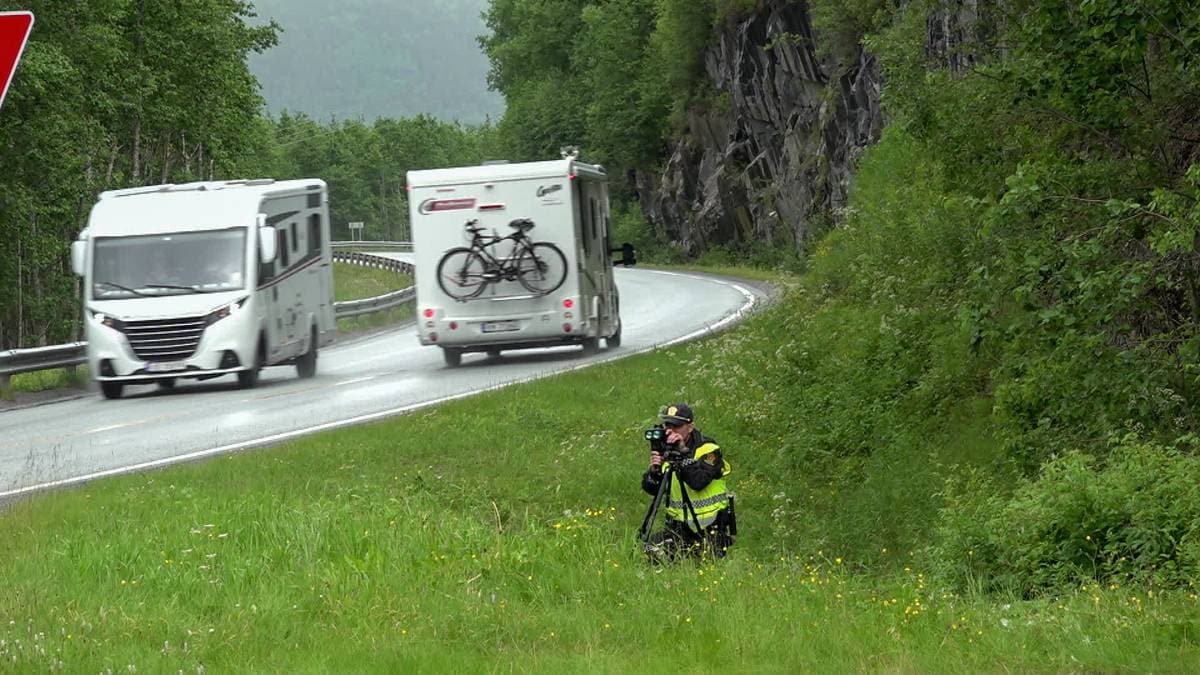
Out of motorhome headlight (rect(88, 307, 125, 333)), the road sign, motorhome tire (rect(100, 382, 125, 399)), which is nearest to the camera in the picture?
the road sign

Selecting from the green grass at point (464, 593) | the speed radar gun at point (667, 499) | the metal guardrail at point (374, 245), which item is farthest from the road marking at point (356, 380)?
the metal guardrail at point (374, 245)

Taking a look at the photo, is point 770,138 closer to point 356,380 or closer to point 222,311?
point 356,380

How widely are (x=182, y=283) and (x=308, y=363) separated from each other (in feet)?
11.7

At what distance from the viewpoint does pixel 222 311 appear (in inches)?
961

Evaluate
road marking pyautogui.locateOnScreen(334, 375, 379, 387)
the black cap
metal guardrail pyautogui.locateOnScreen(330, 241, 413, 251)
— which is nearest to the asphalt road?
road marking pyautogui.locateOnScreen(334, 375, 379, 387)

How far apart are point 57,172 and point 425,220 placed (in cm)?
2481

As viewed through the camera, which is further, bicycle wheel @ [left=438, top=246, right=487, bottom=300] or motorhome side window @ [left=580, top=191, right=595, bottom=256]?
motorhome side window @ [left=580, top=191, right=595, bottom=256]

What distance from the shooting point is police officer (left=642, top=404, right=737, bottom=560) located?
10508 mm

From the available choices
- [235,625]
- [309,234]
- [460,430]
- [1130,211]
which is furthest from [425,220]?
[235,625]

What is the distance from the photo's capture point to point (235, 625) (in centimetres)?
852

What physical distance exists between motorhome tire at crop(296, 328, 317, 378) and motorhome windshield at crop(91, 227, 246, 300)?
3055 mm

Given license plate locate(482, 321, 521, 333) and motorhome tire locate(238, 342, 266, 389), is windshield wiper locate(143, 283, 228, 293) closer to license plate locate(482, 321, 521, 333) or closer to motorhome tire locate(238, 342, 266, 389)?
motorhome tire locate(238, 342, 266, 389)

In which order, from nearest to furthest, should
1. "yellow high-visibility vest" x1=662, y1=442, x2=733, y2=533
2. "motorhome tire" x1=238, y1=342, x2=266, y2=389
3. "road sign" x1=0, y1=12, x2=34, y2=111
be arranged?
"road sign" x1=0, y1=12, x2=34, y2=111 → "yellow high-visibility vest" x1=662, y1=442, x2=733, y2=533 → "motorhome tire" x1=238, y1=342, x2=266, y2=389

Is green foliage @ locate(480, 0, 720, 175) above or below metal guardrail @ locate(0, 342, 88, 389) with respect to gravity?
above
